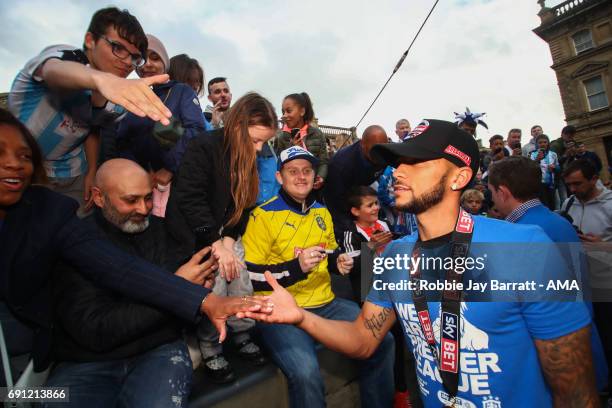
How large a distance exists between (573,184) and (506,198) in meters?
1.88

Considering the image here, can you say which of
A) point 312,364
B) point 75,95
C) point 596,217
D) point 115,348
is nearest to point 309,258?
point 312,364

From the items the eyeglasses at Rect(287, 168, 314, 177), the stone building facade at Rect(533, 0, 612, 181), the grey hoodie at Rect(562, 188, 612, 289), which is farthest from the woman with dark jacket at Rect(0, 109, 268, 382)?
the stone building facade at Rect(533, 0, 612, 181)

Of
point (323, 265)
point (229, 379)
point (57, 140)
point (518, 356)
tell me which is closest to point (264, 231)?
point (323, 265)

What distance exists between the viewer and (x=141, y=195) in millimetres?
2543

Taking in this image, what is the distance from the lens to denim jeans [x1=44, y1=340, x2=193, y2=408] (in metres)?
1.85

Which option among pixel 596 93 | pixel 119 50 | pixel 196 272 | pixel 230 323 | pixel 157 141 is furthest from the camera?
pixel 596 93

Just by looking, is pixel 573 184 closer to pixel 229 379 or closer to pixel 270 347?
pixel 270 347

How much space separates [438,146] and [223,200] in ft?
6.01

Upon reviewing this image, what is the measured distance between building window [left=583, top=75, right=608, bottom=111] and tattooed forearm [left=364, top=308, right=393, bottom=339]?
34027mm

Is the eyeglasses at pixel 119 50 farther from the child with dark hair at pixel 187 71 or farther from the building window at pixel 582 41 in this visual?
the building window at pixel 582 41

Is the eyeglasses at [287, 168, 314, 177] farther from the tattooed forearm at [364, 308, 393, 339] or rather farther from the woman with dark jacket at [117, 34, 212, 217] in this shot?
the tattooed forearm at [364, 308, 393, 339]

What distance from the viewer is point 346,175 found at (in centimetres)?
469

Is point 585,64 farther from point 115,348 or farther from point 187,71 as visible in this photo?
point 115,348

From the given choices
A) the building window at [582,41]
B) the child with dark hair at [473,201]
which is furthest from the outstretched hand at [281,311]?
the building window at [582,41]
